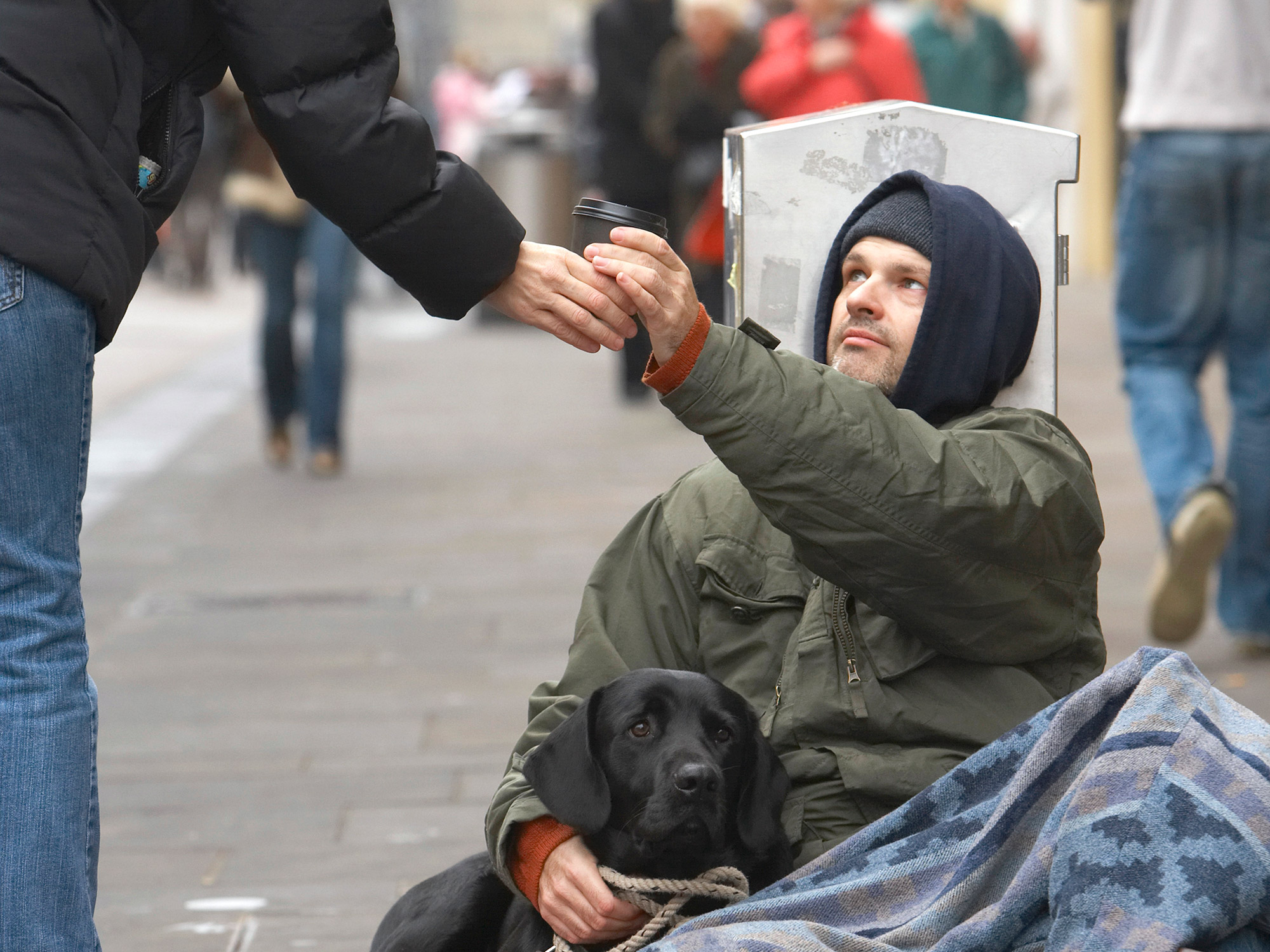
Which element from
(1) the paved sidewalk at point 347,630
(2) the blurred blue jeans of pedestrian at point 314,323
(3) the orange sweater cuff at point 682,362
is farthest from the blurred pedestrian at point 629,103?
(3) the orange sweater cuff at point 682,362

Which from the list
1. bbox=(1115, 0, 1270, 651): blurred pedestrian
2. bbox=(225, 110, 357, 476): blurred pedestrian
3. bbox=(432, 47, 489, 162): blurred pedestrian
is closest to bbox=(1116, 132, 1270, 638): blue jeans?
bbox=(1115, 0, 1270, 651): blurred pedestrian

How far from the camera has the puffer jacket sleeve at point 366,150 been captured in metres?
2.44

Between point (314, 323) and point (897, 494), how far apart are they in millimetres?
6171

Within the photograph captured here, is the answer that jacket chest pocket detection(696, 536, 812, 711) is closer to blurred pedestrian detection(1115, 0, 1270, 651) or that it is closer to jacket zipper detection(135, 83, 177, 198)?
jacket zipper detection(135, 83, 177, 198)

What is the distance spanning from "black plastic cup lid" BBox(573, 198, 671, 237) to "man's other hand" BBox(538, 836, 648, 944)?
2.63 feet

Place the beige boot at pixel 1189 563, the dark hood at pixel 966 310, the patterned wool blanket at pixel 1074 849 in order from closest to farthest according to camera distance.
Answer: the patterned wool blanket at pixel 1074 849
the dark hood at pixel 966 310
the beige boot at pixel 1189 563

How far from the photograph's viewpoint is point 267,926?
3.38 metres

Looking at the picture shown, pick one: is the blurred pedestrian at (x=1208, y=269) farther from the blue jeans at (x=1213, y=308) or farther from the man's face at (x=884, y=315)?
the man's face at (x=884, y=315)

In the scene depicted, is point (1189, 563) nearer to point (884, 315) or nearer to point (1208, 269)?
point (1208, 269)

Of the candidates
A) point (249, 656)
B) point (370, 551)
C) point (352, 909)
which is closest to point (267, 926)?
point (352, 909)

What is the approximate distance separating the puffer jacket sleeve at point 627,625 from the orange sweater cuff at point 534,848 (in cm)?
8

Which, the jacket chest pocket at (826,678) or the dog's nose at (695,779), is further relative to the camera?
the jacket chest pocket at (826,678)

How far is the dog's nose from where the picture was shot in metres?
2.36

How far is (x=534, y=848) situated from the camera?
2.54 m
